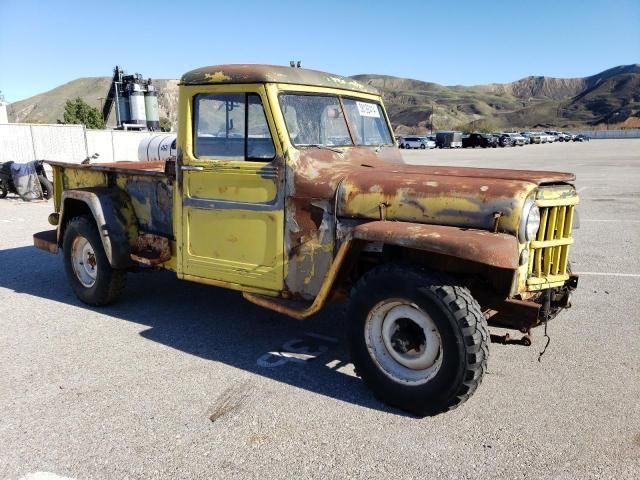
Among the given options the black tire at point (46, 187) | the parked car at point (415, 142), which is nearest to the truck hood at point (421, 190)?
the black tire at point (46, 187)

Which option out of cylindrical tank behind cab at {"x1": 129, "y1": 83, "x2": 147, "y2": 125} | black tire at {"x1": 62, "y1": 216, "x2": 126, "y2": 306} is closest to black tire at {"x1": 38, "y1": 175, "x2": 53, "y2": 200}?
black tire at {"x1": 62, "y1": 216, "x2": 126, "y2": 306}

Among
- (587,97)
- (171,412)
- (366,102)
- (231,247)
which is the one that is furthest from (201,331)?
(587,97)

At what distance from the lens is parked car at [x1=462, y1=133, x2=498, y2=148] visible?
51.8 m

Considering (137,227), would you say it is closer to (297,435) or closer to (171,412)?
(171,412)

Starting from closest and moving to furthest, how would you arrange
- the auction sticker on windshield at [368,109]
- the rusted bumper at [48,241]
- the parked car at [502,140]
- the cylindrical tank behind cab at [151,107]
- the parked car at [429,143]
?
1. the auction sticker on windshield at [368,109]
2. the rusted bumper at [48,241]
3. the cylindrical tank behind cab at [151,107]
4. the parked car at [429,143]
5. the parked car at [502,140]

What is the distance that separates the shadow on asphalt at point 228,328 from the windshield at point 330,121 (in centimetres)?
160

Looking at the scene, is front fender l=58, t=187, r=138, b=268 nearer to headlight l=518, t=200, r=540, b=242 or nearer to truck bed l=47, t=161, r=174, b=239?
truck bed l=47, t=161, r=174, b=239

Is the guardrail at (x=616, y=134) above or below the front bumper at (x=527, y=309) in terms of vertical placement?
below

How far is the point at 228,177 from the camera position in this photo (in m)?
4.00

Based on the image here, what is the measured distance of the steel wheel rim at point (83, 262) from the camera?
206 inches

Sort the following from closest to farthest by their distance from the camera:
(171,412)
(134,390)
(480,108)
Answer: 1. (171,412)
2. (134,390)
3. (480,108)

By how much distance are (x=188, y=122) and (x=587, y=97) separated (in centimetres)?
16120

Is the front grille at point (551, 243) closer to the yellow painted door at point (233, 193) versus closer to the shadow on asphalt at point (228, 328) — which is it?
the shadow on asphalt at point (228, 328)

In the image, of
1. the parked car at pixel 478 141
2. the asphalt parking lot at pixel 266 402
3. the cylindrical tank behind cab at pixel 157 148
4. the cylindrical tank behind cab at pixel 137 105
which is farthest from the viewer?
the parked car at pixel 478 141
